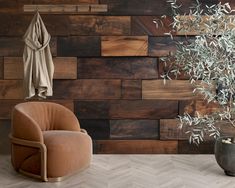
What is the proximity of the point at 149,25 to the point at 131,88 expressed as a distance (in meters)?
0.77

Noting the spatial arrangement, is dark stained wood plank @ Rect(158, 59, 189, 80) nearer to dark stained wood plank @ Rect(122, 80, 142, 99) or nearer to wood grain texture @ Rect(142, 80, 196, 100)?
wood grain texture @ Rect(142, 80, 196, 100)

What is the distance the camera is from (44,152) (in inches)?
140

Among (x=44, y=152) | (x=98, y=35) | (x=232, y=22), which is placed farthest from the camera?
(x=98, y=35)

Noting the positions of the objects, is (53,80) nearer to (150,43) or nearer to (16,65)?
(16,65)

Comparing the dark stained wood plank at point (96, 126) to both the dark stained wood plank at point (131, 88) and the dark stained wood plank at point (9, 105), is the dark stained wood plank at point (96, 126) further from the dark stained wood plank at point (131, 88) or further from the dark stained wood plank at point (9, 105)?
the dark stained wood plank at point (131, 88)

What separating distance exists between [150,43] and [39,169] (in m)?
1.93

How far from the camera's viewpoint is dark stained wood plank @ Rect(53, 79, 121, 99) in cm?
455

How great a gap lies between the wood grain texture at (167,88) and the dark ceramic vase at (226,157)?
910 mm

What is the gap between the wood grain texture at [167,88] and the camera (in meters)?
4.56

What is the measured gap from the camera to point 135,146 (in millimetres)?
4660

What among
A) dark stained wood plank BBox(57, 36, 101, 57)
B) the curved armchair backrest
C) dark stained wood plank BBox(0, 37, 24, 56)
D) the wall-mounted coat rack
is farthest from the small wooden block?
the curved armchair backrest

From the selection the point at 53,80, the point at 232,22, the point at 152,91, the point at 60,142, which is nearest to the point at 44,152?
the point at 60,142

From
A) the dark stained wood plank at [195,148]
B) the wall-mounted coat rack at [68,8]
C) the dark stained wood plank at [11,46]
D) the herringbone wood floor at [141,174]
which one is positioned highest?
the wall-mounted coat rack at [68,8]

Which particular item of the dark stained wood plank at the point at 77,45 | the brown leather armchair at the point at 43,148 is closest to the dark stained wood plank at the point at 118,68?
the dark stained wood plank at the point at 77,45
